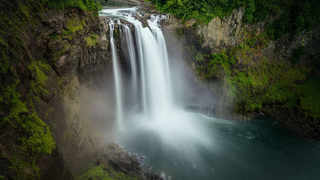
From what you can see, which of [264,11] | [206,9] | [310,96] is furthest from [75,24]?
[310,96]

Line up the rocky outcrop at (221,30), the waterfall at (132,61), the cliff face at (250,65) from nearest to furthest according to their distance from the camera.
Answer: the waterfall at (132,61) → the rocky outcrop at (221,30) → the cliff face at (250,65)

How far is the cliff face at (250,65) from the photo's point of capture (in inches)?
631

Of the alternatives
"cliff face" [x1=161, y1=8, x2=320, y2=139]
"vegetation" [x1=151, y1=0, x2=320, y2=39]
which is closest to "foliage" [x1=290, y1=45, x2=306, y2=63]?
"cliff face" [x1=161, y1=8, x2=320, y2=139]

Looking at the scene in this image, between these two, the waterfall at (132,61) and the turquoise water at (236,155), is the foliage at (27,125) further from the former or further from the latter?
the waterfall at (132,61)

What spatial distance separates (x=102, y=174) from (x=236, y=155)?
947 centimetres

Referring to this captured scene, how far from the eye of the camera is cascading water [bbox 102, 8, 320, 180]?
1080 centimetres

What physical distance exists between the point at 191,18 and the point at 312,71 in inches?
572

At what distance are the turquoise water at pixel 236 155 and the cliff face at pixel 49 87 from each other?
150 inches

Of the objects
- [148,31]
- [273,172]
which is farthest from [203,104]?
[148,31]

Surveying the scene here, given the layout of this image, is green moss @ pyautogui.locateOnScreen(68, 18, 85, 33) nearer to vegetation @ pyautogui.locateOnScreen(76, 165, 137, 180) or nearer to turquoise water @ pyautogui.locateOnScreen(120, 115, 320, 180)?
vegetation @ pyautogui.locateOnScreen(76, 165, 137, 180)

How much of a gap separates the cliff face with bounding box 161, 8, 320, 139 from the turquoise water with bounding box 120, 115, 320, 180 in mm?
2339

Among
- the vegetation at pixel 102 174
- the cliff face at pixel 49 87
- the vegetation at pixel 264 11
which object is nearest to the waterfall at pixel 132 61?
the cliff face at pixel 49 87

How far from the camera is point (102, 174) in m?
7.98

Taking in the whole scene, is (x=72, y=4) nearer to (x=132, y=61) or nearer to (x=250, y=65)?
(x=132, y=61)
